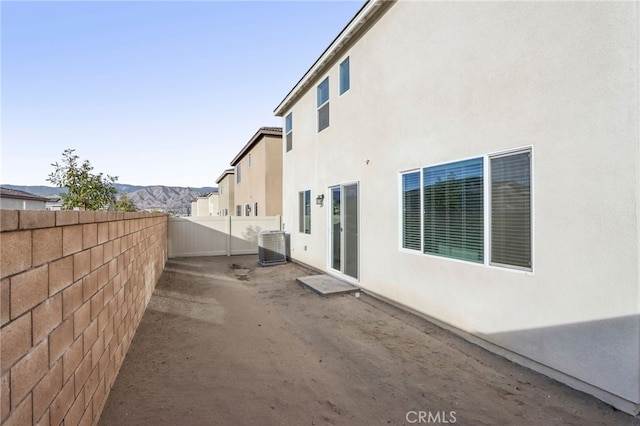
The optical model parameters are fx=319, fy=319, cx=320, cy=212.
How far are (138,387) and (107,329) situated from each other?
2.39ft

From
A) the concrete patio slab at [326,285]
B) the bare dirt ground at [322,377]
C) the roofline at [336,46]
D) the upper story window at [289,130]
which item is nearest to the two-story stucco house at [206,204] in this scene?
the upper story window at [289,130]

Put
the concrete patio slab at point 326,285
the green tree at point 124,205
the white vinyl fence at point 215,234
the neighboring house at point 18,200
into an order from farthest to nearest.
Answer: the neighboring house at point 18,200, the green tree at point 124,205, the white vinyl fence at point 215,234, the concrete patio slab at point 326,285

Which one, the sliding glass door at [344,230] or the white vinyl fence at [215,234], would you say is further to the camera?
the white vinyl fence at [215,234]

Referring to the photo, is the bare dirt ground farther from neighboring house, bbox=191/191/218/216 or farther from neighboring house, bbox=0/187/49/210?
neighboring house, bbox=191/191/218/216

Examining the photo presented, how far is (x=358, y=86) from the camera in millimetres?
7410

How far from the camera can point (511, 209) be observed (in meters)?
3.96

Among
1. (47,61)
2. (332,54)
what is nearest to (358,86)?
(332,54)

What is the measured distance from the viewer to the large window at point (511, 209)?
3775 millimetres

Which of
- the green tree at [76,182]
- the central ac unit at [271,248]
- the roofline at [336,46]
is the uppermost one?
the roofline at [336,46]

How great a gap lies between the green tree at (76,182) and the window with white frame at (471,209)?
8.30m

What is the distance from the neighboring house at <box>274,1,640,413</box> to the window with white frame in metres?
0.02

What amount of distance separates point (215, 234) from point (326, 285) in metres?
8.18

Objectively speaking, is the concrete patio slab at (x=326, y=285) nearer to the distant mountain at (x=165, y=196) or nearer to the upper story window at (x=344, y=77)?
the upper story window at (x=344, y=77)

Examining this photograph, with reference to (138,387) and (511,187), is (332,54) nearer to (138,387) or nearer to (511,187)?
(511,187)
